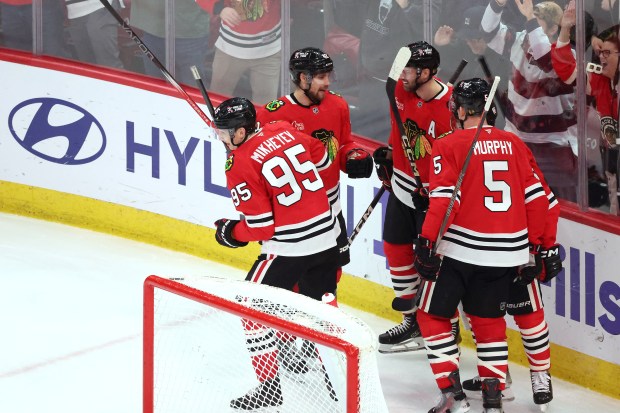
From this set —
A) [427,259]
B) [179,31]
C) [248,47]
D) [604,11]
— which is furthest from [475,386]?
[179,31]

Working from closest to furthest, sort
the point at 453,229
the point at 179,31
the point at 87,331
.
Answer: the point at 453,229, the point at 87,331, the point at 179,31

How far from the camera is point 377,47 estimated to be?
5.56 meters

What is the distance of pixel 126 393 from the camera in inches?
182

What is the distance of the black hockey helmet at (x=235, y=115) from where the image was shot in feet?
13.7

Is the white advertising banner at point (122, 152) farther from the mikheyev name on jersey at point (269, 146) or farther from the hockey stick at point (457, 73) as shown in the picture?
the mikheyev name on jersey at point (269, 146)

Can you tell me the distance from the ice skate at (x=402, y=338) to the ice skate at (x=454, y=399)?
31.3 inches

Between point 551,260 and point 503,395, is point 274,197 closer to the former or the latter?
point 551,260

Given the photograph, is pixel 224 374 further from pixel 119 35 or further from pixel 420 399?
pixel 119 35

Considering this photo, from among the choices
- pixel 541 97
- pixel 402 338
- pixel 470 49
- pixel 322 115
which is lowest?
pixel 402 338

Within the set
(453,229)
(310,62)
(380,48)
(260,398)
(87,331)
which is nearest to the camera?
(260,398)

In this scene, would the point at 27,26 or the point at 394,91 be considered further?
the point at 27,26

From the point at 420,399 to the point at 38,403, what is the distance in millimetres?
1428

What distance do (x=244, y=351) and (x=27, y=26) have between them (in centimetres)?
356

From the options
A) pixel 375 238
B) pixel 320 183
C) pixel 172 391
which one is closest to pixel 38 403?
pixel 172 391
